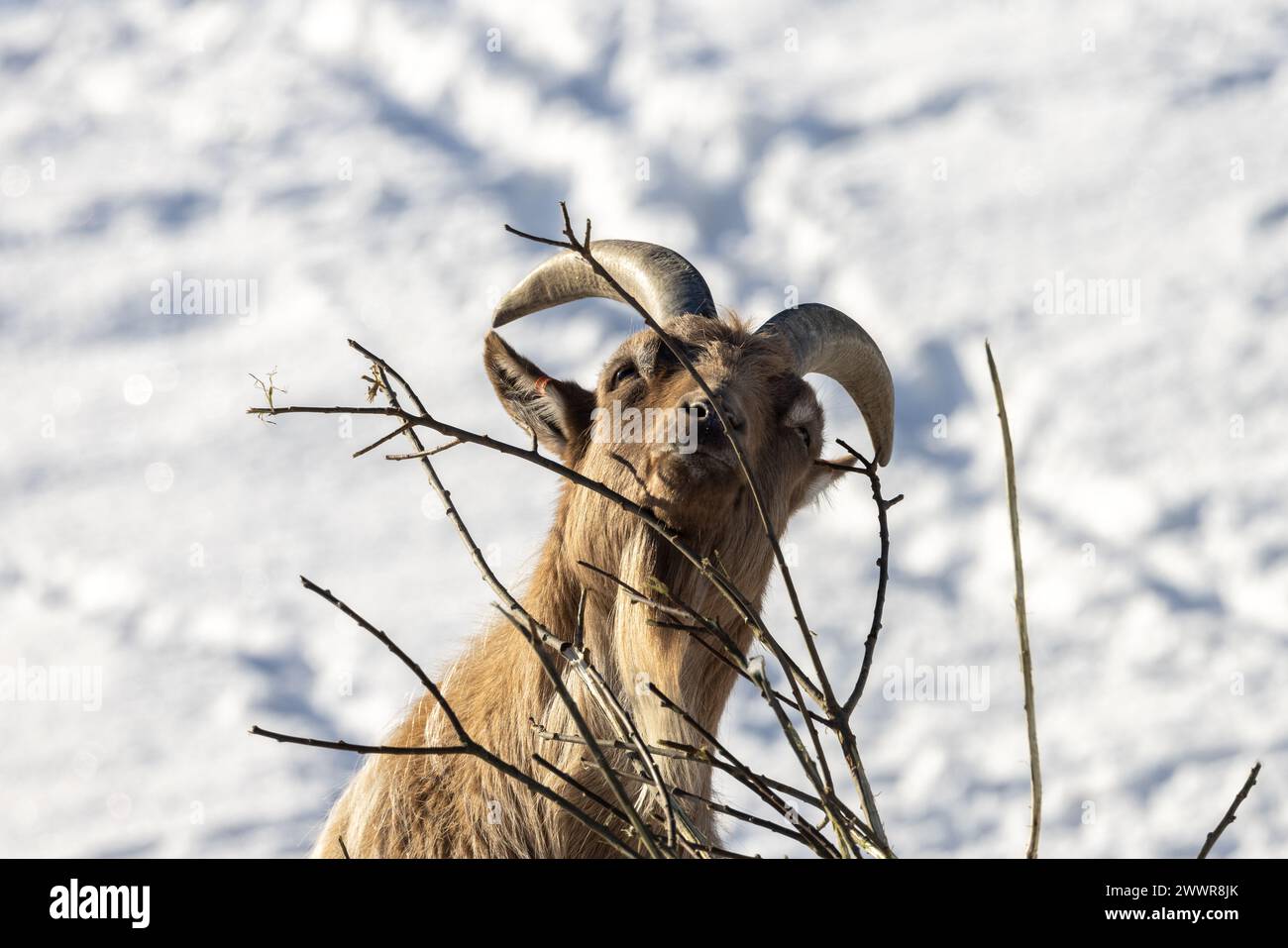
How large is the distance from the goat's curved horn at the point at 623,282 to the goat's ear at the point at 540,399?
41 cm

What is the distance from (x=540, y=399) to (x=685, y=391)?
902 mm

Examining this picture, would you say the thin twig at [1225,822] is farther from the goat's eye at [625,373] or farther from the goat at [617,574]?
the goat's eye at [625,373]

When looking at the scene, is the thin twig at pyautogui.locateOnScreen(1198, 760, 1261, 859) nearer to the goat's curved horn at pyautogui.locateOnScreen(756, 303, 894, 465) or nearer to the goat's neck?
the goat's neck

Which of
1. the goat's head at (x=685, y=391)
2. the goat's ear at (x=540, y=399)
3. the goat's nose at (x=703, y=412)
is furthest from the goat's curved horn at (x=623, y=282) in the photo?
the goat's nose at (x=703, y=412)

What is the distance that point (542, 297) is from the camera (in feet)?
17.8

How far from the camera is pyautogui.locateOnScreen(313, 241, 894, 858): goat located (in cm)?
401

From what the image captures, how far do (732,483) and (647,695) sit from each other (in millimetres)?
772

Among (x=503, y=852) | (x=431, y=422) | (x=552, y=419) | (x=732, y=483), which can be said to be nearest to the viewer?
(x=431, y=422)

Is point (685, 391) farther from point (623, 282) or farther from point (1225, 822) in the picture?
point (1225, 822)

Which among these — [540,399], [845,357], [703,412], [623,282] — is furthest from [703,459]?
[845,357]

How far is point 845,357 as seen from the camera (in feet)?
17.7

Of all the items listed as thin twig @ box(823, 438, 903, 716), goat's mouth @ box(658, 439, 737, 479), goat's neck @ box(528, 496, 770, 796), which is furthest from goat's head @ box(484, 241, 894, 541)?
thin twig @ box(823, 438, 903, 716)
